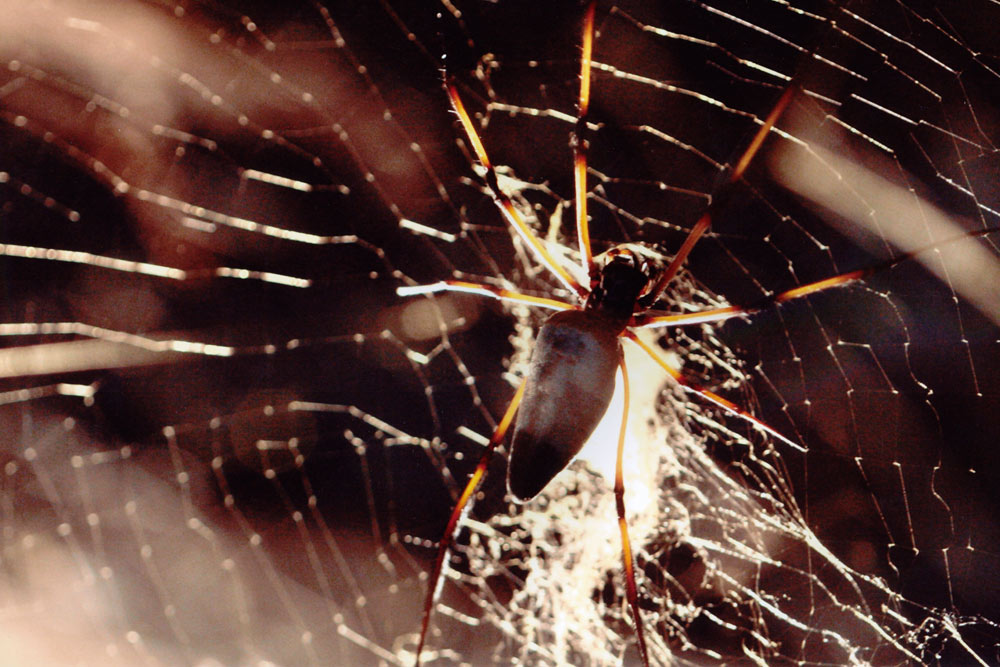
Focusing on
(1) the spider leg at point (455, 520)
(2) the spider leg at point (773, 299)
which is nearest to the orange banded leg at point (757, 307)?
(2) the spider leg at point (773, 299)

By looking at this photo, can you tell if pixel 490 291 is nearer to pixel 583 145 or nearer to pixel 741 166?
pixel 583 145

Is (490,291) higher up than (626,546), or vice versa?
(490,291)

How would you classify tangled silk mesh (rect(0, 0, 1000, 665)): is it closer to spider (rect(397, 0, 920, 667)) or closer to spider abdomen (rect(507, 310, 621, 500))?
spider (rect(397, 0, 920, 667))

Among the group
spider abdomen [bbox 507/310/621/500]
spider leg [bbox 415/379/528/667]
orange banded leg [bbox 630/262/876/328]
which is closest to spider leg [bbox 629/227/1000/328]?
orange banded leg [bbox 630/262/876/328]

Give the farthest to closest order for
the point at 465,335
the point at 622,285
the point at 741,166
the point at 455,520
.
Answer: the point at 465,335, the point at 455,520, the point at 622,285, the point at 741,166

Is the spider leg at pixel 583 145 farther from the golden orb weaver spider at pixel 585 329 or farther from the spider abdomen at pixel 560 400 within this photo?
the spider abdomen at pixel 560 400

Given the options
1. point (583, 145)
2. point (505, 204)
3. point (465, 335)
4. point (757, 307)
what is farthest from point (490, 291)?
point (465, 335)

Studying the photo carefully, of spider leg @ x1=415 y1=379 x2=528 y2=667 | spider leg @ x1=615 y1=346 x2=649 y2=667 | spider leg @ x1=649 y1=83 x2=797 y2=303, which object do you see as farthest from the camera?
spider leg @ x1=415 y1=379 x2=528 y2=667

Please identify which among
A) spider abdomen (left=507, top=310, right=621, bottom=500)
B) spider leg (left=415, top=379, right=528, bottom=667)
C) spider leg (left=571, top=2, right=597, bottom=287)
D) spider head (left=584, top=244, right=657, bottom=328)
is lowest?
spider leg (left=415, top=379, right=528, bottom=667)
